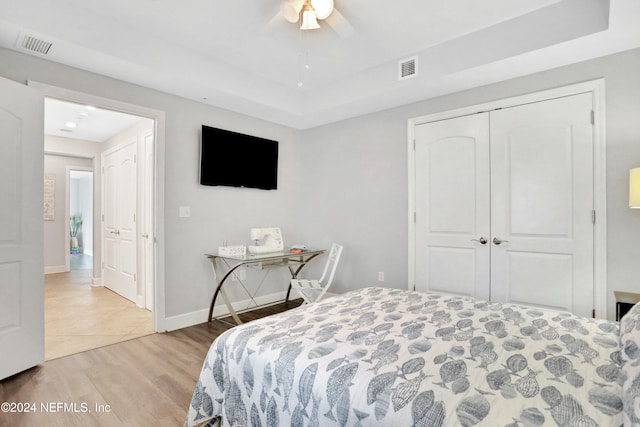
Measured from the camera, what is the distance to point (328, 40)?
280cm

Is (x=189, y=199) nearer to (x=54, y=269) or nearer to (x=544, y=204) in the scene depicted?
(x=544, y=204)

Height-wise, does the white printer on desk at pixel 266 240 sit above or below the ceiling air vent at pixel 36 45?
below

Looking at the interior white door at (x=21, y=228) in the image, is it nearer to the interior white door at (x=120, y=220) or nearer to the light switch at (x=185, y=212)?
the light switch at (x=185, y=212)

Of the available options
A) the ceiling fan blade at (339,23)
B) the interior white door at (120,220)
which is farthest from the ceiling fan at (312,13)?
the interior white door at (120,220)

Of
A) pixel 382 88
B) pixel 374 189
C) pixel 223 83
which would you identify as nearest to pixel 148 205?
pixel 223 83

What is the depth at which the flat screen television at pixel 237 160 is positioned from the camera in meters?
3.49

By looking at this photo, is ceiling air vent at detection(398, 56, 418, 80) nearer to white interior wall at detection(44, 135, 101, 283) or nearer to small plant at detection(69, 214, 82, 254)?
white interior wall at detection(44, 135, 101, 283)

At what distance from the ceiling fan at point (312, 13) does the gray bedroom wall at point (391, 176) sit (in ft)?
4.64

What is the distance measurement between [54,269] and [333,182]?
5698 millimetres

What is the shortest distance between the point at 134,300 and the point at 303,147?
2919 mm

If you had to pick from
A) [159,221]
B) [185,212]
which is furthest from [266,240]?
[159,221]

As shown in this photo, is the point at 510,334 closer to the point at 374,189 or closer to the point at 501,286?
the point at 501,286

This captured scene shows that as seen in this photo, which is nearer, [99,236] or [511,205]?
[511,205]

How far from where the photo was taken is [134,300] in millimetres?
4211
